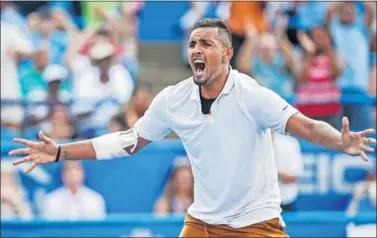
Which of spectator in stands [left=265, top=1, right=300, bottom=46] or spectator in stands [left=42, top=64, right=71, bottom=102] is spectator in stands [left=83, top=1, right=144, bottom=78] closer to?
spectator in stands [left=42, top=64, right=71, bottom=102]

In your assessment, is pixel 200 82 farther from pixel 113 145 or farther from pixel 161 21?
pixel 161 21

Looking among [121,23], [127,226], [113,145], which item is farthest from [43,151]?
[121,23]

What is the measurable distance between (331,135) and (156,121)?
1152 millimetres

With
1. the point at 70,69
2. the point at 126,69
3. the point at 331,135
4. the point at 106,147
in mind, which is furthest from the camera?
the point at 126,69

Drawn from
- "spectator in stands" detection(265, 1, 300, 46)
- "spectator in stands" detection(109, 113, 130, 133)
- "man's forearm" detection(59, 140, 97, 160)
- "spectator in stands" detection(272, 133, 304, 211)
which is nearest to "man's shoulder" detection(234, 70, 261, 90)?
"man's forearm" detection(59, 140, 97, 160)

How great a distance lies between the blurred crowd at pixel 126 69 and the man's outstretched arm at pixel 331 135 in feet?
10.9

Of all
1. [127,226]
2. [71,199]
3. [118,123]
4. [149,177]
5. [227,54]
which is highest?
[227,54]

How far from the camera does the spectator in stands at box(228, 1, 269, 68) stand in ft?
37.0

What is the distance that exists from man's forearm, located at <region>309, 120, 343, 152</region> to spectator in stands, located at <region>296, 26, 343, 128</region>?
4609mm

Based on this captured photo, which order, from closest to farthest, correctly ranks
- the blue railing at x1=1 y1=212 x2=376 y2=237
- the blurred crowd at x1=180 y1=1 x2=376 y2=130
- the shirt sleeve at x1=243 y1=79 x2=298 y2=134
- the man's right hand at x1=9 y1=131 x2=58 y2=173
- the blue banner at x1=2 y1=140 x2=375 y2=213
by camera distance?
1. the shirt sleeve at x1=243 y1=79 x2=298 y2=134
2. the man's right hand at x1=9 y1=131 x2=58 y2=173
3. the blue railing at x1=1 y1=212 x2=376 y2=237
4. the blue banner at x1=2 y1=140 x2=375 y2=213
5. the blurred crowd at x1=180 y1=1 x2=376 y2=130

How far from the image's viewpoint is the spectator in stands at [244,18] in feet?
37.0

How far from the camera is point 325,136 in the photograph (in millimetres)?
5285

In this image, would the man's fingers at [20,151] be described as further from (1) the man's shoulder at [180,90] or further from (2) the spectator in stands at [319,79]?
(2) the spectator in stands at [319,79]

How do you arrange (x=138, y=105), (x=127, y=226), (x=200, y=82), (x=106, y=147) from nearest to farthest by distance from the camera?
1. (x=200, y=82)
2. (x=106, y=147)
3. (x=127, y=226)
4. (x=138, y=105)
